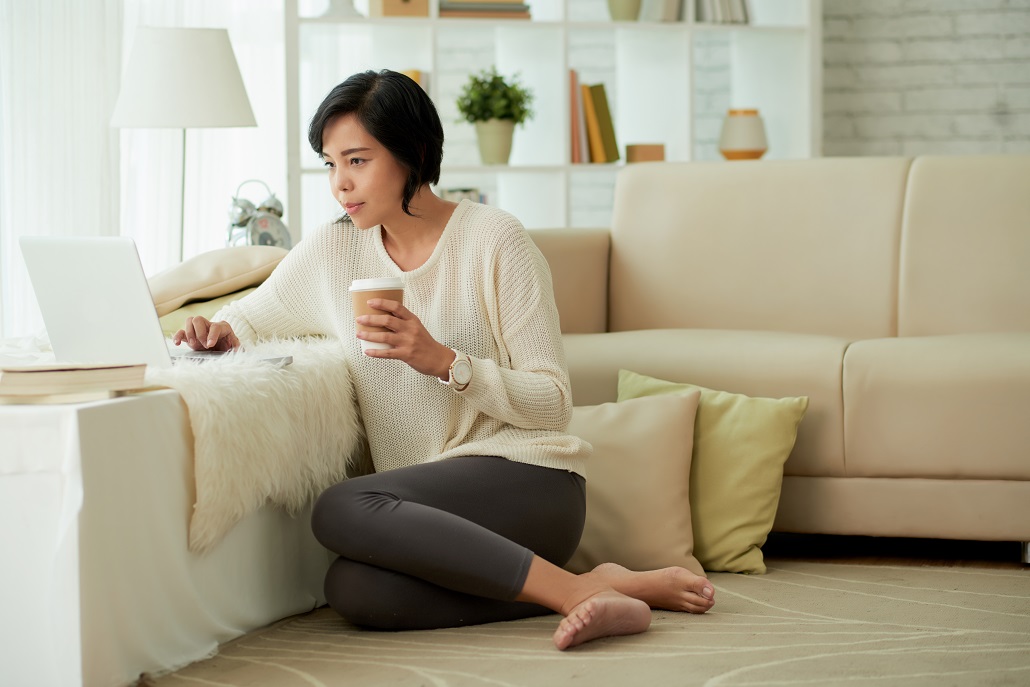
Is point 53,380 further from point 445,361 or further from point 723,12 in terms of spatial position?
point 723,12

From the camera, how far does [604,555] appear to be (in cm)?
231

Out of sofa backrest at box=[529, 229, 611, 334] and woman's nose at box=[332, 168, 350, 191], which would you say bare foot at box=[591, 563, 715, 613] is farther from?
sofa backrest at box=[529, 229, 611, 334]

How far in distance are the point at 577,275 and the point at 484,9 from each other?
1574 mm

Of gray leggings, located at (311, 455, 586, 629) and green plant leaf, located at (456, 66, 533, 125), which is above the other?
green plant leaf, located at (456, 66, 533, 125)

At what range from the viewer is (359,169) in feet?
6.61

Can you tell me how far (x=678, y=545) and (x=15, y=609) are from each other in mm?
1203

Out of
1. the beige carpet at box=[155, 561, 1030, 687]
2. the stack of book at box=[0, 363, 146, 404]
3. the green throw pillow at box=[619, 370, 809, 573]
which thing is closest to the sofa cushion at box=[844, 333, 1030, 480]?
the green throw pillow at box=[619, 370, 809, 573]

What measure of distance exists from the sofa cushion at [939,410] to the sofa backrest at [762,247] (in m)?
0.45

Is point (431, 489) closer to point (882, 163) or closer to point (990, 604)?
point (990, 604)

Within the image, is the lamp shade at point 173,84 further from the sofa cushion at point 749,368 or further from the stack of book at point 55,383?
the stack of book at point 55,383

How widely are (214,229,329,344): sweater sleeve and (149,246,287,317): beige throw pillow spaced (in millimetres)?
274

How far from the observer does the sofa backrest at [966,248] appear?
279 centimetres

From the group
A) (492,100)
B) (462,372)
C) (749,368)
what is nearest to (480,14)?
(492,100)

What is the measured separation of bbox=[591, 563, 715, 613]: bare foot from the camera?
2.00m
